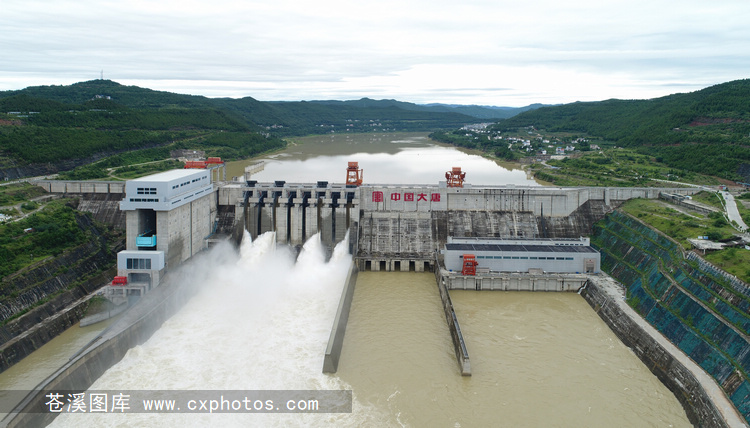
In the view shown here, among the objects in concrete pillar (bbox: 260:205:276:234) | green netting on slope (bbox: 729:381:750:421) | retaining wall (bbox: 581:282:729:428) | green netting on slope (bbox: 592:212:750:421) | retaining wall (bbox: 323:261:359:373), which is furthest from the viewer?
concrete pillar (bbox: 260:205:276:234)

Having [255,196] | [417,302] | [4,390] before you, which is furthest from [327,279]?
[4,390]

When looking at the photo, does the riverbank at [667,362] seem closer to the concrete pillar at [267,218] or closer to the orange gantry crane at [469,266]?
the orange gantry crane at [469,266]

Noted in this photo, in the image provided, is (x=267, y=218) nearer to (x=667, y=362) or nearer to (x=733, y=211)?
(x=667, y=362)

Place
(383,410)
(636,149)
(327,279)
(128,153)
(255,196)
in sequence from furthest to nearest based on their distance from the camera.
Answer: (636,149)
(128,153)
(255,196)
(327,279)
(383,410)

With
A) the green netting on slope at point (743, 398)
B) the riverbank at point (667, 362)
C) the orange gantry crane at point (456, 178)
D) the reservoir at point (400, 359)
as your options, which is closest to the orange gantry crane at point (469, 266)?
the reservoir at point (400, 359)

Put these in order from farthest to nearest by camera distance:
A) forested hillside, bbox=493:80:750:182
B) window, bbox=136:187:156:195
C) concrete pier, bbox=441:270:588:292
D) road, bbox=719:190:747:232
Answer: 1. forested hillside, bbox=493:80:750:182
2. concrete pier, bbox=441:270:588:292
3. road, bbox=719:190:747:232
4. window, bbox=136:187:156:195

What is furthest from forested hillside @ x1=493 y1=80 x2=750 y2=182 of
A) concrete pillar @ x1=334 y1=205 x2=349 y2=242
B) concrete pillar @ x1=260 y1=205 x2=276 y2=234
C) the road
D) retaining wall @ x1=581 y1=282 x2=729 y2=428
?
concrete pillar @ x1=260 y1=205 x2=276 y2=234

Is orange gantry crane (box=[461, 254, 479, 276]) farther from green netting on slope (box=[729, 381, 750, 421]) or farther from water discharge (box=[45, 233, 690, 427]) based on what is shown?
green netting on slope (box=[729, 381, 750, 421])

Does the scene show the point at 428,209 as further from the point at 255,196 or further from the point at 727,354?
the point at 727,354
